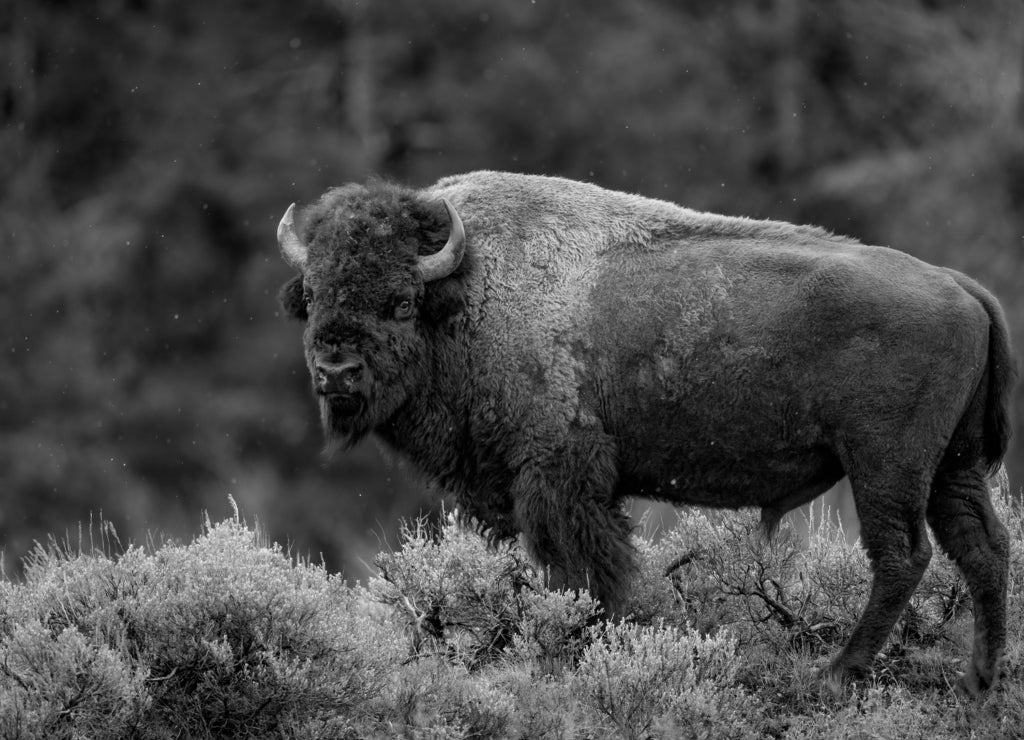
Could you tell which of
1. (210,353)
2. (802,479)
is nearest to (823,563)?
(802,479)

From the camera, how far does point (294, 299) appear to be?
6051mm

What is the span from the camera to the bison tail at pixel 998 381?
529 centimetres

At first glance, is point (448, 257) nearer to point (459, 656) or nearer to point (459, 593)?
point (459, 593)

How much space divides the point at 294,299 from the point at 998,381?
288 centimetres

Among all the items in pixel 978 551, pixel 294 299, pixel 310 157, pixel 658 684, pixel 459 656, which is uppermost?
pixel 294 299

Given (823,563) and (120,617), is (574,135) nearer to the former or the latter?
(823,563)

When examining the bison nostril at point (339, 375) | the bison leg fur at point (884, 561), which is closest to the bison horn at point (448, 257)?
the bison nostril at point (339, 375)

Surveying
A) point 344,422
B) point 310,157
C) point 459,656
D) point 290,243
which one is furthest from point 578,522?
point 310,157

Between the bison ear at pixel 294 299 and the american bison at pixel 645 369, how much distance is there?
0.11ft

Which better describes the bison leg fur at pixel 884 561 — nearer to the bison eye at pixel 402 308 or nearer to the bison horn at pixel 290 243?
the bison eye at pixel 402 308

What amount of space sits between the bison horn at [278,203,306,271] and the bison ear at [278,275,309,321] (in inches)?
2.9

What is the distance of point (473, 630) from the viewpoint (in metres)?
5.94

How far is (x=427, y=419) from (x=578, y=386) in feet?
2.26

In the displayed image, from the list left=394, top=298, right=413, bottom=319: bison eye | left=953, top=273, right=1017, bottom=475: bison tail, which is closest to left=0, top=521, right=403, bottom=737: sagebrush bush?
left=394, top=298, right=413, bottom=319: bison eye
